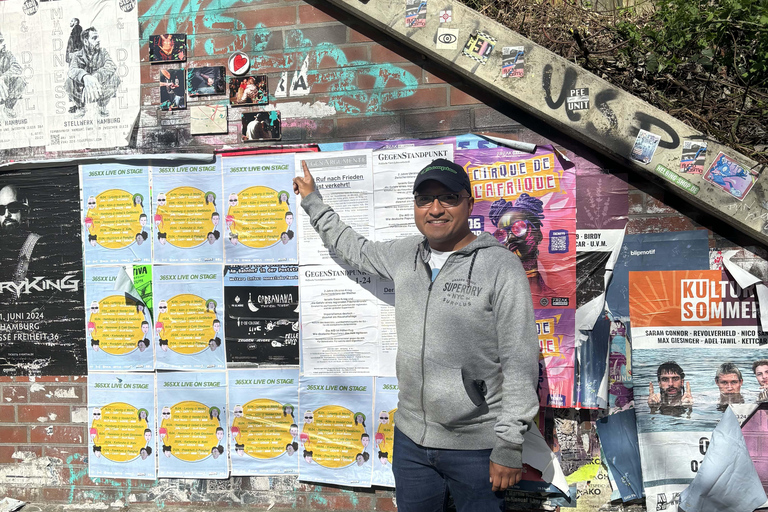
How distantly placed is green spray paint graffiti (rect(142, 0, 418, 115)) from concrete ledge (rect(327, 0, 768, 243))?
274 mm

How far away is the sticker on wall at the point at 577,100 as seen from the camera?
3.05m

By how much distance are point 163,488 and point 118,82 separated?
2787 millimetres

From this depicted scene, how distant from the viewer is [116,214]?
3.76 m

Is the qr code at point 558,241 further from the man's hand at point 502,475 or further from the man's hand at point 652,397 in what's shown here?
the man's hand at point 502,475

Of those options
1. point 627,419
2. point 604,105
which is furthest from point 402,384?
point 604,105

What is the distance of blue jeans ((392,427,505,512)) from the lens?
101 inches

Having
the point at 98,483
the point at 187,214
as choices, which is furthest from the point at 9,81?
the point at 98,483

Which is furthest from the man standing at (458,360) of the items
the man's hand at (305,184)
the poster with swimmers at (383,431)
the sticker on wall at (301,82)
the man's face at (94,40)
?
the man's face at (94,40)

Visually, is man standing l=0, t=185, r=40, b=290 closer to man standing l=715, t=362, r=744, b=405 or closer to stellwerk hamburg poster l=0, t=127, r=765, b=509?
stellwerk hamburg poster l=0, t=127, r=765, b=509

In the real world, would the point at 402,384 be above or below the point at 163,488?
above

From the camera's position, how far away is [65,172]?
382 cm

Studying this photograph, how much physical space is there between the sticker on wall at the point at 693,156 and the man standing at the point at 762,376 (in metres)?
1.15

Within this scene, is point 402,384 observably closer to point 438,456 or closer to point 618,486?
point 438,456

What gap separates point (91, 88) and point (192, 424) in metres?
2.40
